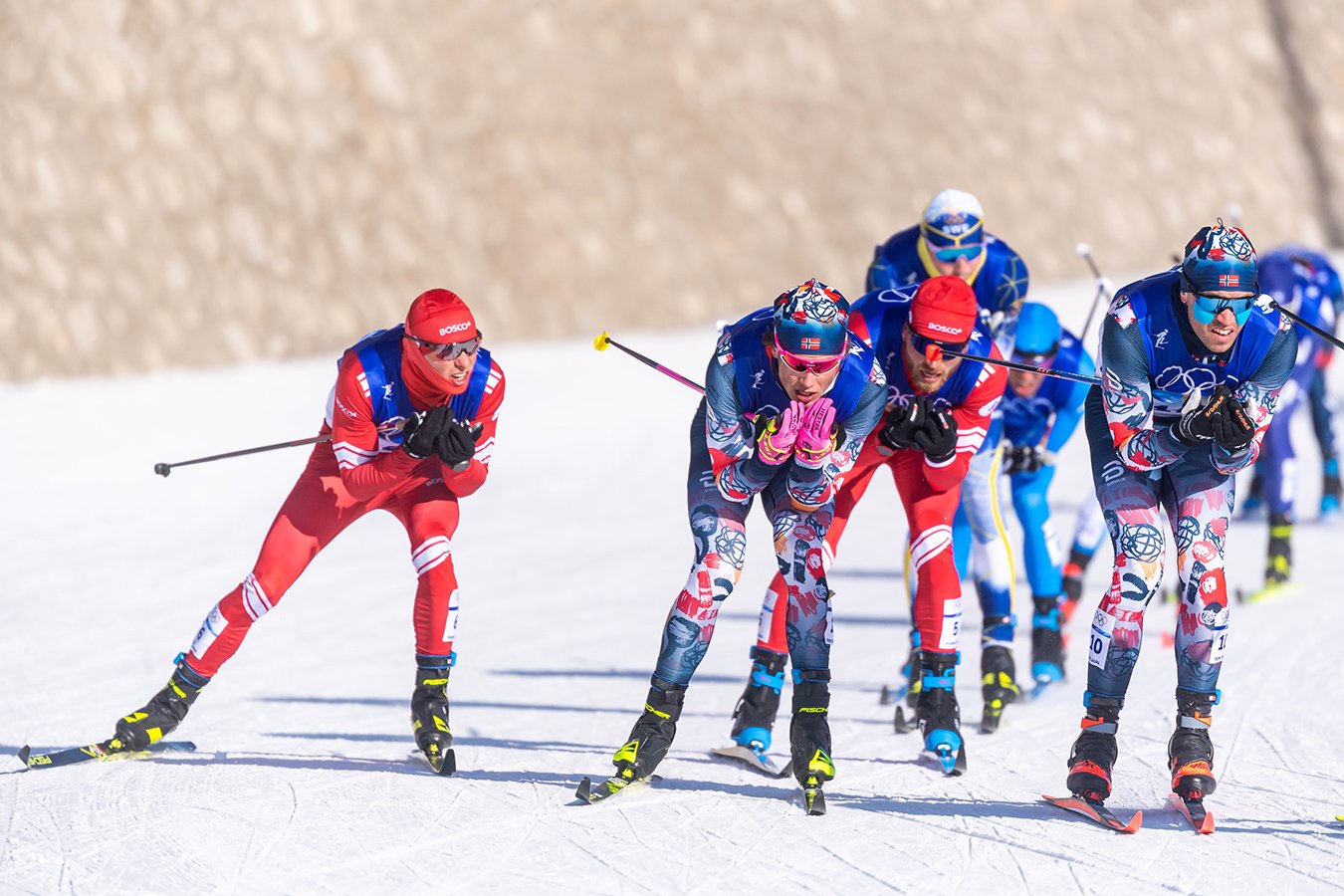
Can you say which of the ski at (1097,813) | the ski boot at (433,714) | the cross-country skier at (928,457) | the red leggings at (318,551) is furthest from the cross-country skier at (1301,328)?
the ski boot at (433,714)

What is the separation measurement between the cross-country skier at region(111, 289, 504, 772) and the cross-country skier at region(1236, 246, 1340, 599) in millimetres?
6077

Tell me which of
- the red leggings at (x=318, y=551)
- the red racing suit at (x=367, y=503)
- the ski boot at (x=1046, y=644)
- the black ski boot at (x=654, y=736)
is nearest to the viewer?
the black ski boot at (x=654, y=736)

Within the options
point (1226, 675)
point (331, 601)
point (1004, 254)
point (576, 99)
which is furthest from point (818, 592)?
point (576, 99)

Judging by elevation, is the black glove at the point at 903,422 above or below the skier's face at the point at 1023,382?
below

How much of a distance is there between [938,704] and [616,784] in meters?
1.48

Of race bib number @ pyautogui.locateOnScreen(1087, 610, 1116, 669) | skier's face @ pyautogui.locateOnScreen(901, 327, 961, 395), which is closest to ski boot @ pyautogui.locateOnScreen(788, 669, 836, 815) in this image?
race bib number @ pyautogui.locateOnScreen(1087, 610, 1116, 669)

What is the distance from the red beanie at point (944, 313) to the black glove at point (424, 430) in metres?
2.04

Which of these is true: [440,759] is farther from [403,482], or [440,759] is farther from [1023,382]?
[1023,382]

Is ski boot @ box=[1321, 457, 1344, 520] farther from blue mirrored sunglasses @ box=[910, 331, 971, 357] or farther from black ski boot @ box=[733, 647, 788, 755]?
black ski boot @ box=[733, 647, 788, 755]

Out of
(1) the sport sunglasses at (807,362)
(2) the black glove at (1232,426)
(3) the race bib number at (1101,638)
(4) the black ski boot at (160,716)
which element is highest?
(1) the sport sunglasses at (807,362)

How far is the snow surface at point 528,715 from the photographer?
6.14m

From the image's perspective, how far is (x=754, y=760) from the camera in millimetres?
7488

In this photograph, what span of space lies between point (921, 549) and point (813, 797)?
4.32 ft

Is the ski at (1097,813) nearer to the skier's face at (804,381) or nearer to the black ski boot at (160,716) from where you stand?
the skier's face at (804,381)
